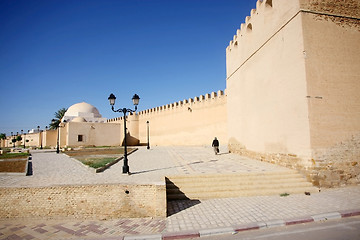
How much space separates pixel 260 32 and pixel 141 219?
30.3 ft

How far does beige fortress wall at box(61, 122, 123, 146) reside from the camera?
97.3 feet

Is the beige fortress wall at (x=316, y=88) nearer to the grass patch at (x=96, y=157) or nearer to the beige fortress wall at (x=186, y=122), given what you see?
the grass patch at (x=96, y=157)

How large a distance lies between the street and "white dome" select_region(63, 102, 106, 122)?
37029 mm

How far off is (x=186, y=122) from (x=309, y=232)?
22.1 meters

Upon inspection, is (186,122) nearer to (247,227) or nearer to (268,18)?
(268,18)

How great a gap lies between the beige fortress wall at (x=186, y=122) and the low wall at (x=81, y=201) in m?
16.0

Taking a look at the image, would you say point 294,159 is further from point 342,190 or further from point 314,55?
point 314,55

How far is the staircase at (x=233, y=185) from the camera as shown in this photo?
602cm

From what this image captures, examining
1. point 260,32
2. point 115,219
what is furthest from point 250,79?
point 115,219

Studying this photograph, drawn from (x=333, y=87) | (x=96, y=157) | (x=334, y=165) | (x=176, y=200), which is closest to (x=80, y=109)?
(x=96, y=157)

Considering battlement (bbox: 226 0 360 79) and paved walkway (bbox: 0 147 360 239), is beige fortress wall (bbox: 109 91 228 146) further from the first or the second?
paved walkway (bbox: 0 147 360 239)

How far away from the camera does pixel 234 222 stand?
14.2 feet

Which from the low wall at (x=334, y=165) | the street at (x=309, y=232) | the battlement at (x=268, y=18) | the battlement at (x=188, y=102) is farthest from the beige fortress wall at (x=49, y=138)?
the street at (x=309, y=232)

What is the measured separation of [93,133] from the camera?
104ft
